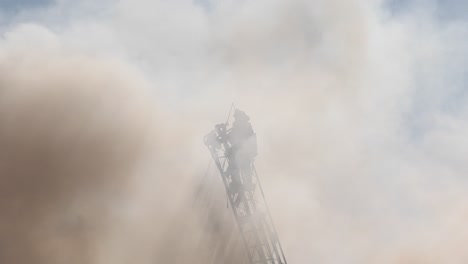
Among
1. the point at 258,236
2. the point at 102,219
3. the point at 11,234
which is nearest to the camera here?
the point at 258,236

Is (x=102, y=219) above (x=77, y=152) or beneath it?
beneath

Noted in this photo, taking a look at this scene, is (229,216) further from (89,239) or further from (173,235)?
(89,239)

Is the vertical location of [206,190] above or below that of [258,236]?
above

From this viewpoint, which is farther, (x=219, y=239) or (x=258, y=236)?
(x=219, y=239)

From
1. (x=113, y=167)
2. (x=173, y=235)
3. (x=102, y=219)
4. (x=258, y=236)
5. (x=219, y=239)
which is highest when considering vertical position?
(x=113, y=167)

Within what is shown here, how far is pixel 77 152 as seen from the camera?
1111 inches

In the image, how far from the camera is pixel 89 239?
26.4 meters

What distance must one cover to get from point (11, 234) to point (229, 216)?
39.9 ft

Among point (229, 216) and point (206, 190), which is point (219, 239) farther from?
point (206, 190)

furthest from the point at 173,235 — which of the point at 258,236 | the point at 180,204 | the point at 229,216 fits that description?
the point at 258,236

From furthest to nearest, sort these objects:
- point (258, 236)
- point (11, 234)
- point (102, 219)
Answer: point (102, 219)
point (11, 234)
point (258, 236)

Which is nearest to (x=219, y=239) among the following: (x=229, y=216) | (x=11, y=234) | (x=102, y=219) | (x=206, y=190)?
(x=229, y=216)

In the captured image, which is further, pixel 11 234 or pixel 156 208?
pixel 156 208

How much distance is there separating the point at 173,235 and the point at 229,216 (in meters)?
4.17
